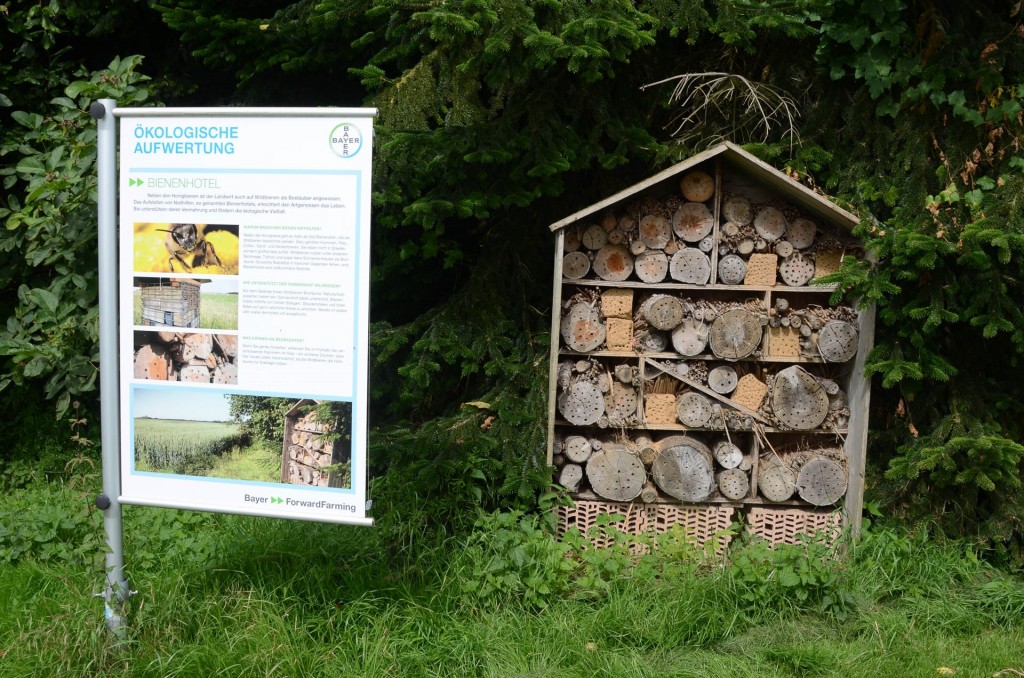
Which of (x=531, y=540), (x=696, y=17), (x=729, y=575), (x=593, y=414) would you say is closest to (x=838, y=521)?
(x=729, y=575)

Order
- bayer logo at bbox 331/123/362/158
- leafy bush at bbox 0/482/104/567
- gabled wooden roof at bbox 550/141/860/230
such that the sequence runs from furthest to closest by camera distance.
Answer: gabled wooden roof at bbox 550/141/860/230 < leafy bush at bbox 0/482/104/567 < bayer logo at bbox 331/123/362/158

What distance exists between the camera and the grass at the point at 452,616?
3586mm

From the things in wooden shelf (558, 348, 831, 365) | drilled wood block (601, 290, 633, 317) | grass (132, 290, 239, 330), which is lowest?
wooden shelf (558, 348, 831, 365)

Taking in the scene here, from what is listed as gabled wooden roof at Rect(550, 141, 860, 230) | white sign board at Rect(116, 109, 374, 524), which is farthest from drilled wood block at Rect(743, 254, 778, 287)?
white sign board at Rect(116, 109, 374, 524)

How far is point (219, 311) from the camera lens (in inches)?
135

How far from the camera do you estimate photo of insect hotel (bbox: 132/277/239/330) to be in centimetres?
343

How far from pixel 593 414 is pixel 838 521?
1590mm

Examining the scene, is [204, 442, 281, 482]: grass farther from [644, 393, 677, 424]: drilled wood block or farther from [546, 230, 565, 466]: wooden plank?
[644, 393, 677, 424]: drilled wood block

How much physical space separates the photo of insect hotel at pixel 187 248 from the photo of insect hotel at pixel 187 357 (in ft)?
0.91

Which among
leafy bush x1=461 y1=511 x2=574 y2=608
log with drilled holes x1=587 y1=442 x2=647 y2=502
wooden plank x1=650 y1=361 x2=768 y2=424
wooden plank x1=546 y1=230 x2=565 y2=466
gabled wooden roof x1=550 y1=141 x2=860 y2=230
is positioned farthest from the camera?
wooden plank x1=650 y1=361 x2=768 y2=424

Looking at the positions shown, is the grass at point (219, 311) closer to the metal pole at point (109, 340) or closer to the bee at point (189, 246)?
the bee at point (189, 246)

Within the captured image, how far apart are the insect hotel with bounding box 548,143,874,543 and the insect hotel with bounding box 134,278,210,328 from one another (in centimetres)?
206

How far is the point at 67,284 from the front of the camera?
5320 mm

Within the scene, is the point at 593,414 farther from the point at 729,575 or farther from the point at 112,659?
the point at 112,659
